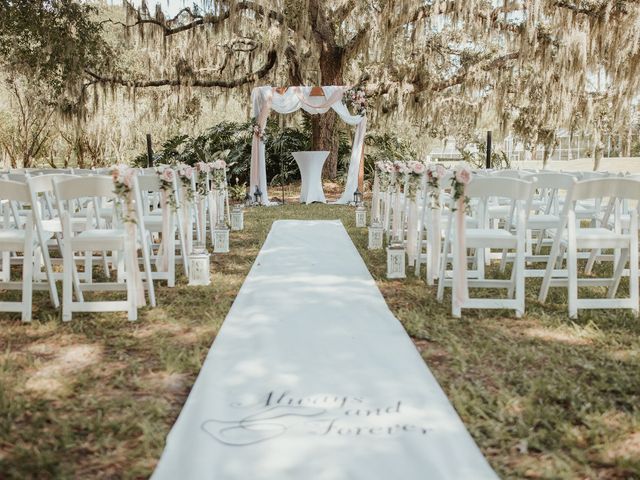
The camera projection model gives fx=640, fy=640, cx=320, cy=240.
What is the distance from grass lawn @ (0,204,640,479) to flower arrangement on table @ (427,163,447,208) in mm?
763

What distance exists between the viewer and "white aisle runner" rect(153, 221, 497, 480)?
2.13m

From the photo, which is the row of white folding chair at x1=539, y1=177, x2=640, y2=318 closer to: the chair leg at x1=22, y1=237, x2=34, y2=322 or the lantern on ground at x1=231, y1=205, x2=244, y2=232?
the chair leg at x1=22, y1=237, x2=34, y2=322

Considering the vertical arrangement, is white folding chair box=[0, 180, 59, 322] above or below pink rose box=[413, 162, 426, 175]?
below

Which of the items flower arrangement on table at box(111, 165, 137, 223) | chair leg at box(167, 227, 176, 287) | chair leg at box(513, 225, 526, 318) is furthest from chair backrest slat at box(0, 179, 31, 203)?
chair leg at box(513, 225, 526, 318)

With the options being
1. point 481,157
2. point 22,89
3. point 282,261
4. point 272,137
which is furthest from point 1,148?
point 282,261

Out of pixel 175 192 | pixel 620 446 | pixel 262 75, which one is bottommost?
pixel 620 446

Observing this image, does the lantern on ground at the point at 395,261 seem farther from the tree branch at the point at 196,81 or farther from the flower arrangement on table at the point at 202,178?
the tree branch at the point at 196,81

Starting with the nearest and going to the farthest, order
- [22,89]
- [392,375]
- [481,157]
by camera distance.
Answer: [392,375], [481,157], [22,89]

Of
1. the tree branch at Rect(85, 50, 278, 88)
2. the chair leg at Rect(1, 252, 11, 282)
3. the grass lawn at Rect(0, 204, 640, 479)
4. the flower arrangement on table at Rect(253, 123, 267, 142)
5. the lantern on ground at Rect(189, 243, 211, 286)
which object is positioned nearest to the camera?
the grass lawn at Rect(0, 204, 640, 479)

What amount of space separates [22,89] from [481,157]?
A: 44.4ft

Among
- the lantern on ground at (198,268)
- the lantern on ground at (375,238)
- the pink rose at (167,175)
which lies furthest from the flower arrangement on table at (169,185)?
the lantern on ground at (375,238)

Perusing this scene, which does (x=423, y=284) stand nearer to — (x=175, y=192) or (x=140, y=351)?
(x=175, y=192)

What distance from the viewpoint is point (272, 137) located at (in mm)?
16109

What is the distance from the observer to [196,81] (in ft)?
46.0
